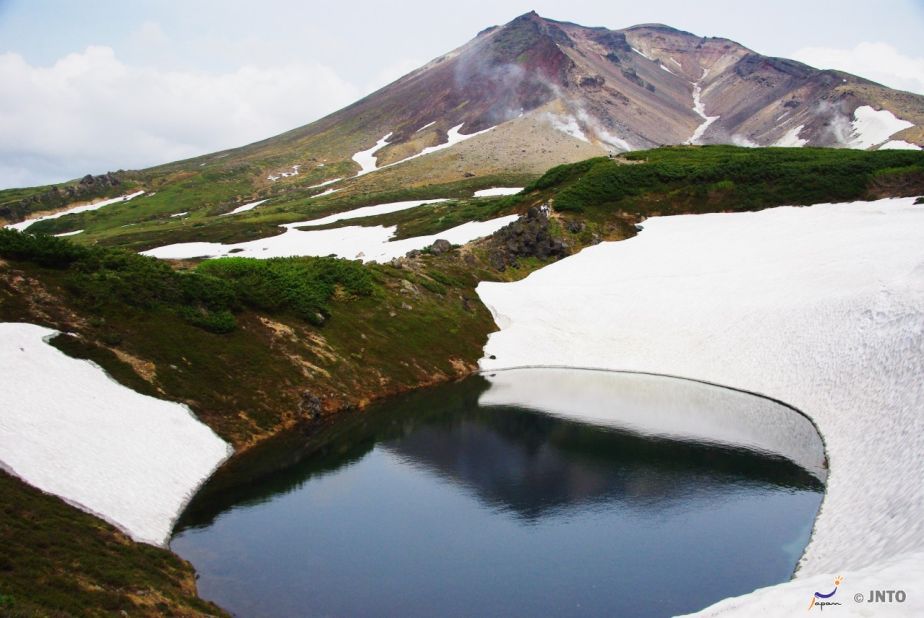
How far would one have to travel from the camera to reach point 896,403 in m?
26.4

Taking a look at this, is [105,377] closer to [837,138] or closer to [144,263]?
[144,263]

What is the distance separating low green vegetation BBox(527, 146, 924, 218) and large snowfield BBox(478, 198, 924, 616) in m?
3.66

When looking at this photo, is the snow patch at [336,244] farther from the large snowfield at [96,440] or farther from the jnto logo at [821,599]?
the jnto logo at [821,599]

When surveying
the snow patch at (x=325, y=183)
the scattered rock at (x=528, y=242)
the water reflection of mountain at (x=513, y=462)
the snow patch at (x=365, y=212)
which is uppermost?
the snow patch at (x=325, y=183)

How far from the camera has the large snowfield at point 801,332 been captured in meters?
18.4

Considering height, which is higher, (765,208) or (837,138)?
(837,138)

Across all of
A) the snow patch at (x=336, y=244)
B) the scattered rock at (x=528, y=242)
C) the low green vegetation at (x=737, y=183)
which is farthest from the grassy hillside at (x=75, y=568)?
the low green vegetation at (x=737, y=183)

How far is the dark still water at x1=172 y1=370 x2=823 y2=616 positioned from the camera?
61.9 ft

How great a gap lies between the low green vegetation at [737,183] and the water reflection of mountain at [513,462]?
4161 cm

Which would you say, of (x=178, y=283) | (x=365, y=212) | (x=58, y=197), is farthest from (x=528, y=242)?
(x=58, y=197)

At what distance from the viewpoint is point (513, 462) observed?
3009cm

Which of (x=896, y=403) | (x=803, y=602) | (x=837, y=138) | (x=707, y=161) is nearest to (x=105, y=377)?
(x=803, y=602)

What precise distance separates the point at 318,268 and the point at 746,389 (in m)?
30.3

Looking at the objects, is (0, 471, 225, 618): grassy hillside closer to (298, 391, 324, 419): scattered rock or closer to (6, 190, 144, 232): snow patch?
(298, 391, 324, 419): scattered rock
